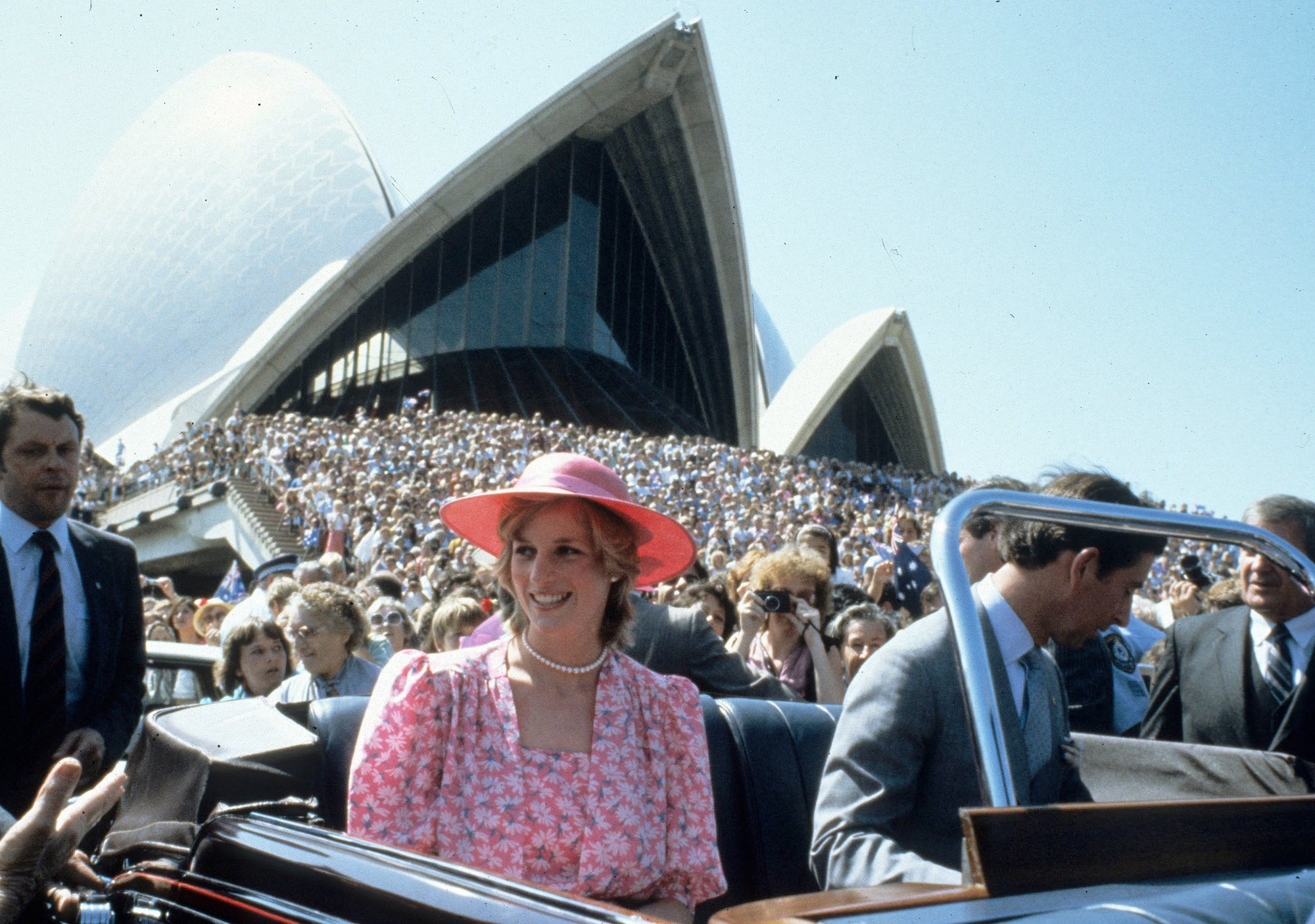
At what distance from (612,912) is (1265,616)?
90.8 inches

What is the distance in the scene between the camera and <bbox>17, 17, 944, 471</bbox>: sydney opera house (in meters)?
35.3

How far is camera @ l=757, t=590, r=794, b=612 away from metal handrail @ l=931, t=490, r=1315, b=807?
2.51 m

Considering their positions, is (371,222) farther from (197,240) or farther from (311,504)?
(311,504)

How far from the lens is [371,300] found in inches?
1468

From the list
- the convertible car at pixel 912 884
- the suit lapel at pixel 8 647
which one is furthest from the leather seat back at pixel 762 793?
the suit lapel at pixel 8 647

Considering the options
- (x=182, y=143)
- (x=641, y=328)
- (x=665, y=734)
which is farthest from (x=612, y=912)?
(x=182, y=143)

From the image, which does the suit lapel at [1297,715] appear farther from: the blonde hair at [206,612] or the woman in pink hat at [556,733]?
the blonde hair at [206,612]

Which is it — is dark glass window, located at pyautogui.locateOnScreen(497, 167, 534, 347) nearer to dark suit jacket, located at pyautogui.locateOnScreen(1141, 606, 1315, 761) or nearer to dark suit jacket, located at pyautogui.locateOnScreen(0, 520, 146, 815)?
dark suit jacket, located at pyautogui.locateOnScreen(0, 520, 146, 815)

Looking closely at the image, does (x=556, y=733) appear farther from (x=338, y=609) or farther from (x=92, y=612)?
(x=338, y=609)

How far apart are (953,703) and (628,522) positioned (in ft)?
2.25

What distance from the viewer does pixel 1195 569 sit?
4555mm

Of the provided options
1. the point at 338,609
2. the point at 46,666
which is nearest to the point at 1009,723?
the point at 46,666

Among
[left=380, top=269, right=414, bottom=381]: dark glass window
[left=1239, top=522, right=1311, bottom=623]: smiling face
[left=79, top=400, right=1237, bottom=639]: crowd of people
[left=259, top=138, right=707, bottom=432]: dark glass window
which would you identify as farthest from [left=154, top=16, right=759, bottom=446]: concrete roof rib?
[left=1239, top=522, right=1311, bottom=623]: smiling face

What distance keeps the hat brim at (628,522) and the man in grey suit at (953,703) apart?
47cm
